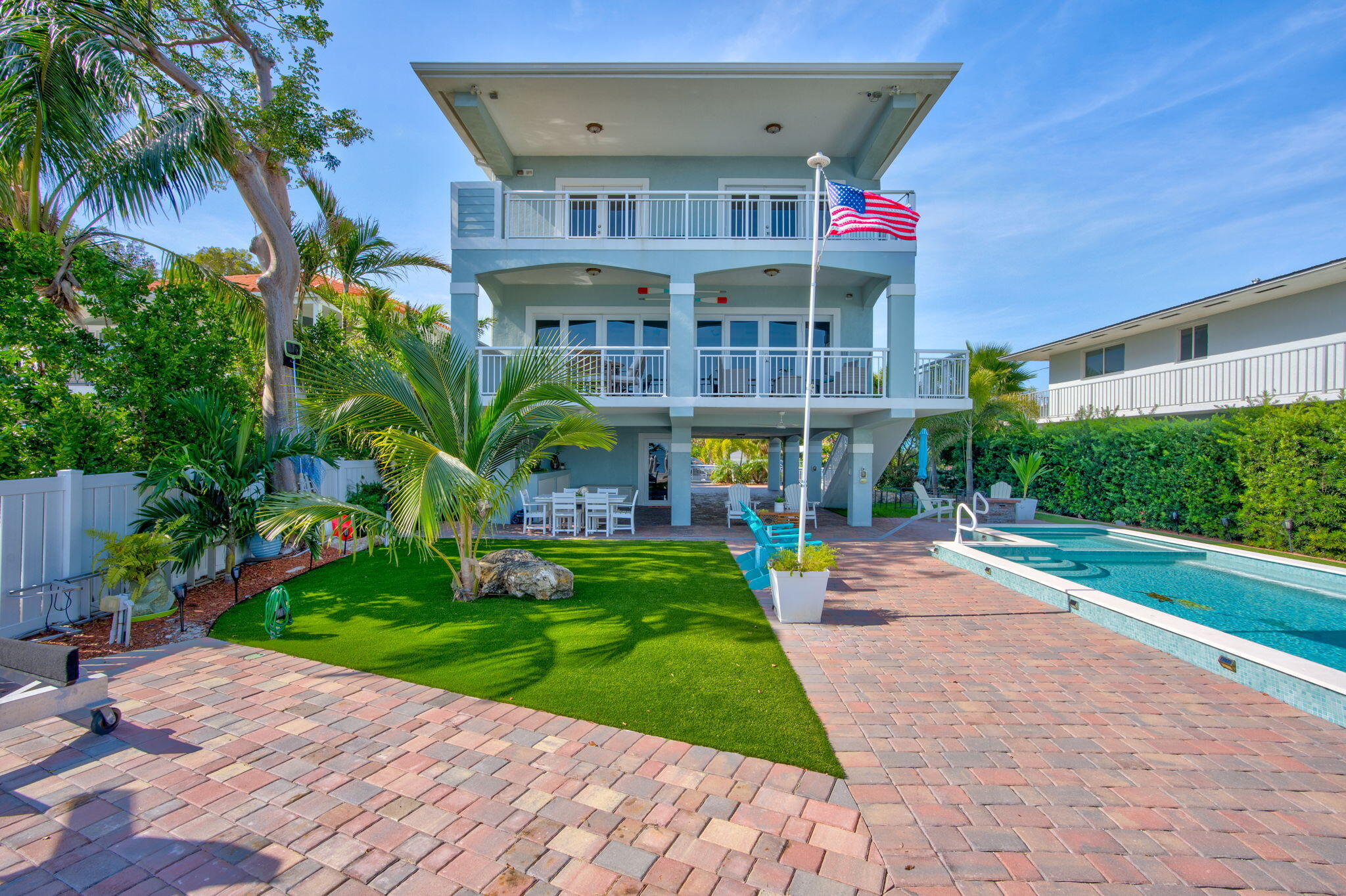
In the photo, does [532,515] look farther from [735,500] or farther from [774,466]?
[774,466]

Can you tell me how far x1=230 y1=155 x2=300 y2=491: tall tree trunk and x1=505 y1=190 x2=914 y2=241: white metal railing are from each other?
4.19 meters

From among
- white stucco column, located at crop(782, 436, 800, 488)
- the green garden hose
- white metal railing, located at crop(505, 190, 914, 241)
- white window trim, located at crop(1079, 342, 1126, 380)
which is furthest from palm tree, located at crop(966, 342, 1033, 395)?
the green garden hose

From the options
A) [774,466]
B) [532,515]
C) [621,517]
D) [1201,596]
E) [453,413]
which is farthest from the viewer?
[774,466]

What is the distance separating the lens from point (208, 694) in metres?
4.22

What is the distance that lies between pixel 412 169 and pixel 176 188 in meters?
7.43

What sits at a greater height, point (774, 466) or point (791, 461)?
point (791, 461)

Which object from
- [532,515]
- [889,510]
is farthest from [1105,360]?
[532,515]

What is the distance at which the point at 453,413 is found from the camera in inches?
263

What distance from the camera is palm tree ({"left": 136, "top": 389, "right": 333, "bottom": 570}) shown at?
642 cm

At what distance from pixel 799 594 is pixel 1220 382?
16.8 metres

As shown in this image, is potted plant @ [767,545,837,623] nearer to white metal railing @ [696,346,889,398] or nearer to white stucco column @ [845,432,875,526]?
white metal railing @ [696,346,889,398]

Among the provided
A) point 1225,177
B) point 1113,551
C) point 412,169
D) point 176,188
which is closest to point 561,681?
point 176,188

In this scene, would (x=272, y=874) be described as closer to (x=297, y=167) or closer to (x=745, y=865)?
(x=745, y=865)

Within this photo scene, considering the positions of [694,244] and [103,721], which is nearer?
[103,721]
